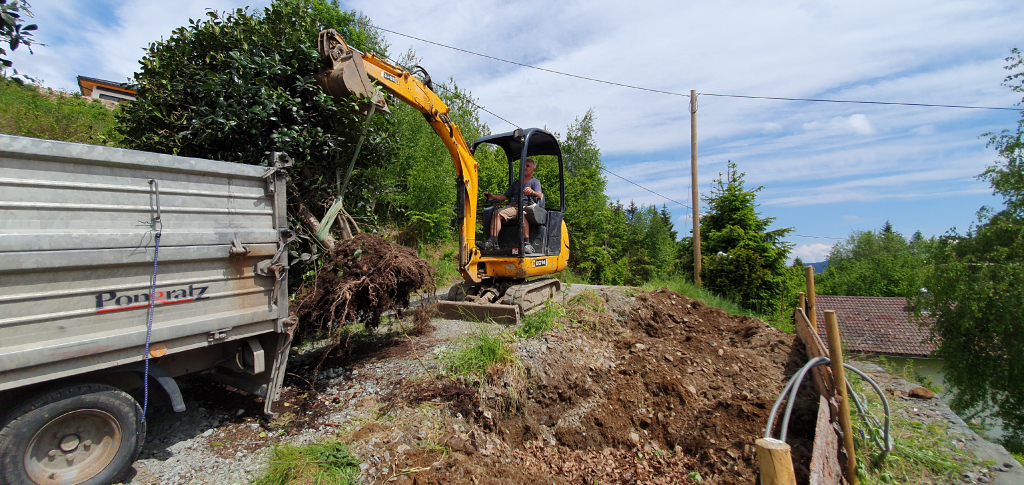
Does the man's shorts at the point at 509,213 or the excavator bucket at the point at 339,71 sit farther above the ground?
the excavator bucket at the point at 339,71

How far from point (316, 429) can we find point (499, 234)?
13.8 ft

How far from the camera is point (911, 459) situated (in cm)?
356

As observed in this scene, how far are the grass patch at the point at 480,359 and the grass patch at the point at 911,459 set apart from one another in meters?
2.96

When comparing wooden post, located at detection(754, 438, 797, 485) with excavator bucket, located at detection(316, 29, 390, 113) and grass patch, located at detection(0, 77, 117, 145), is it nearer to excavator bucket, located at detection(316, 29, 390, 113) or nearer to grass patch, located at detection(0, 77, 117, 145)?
excavator bucket, located at detection(316, 29, 390, 113)

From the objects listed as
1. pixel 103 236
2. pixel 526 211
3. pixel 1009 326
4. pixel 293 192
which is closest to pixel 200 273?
pixel 103 236

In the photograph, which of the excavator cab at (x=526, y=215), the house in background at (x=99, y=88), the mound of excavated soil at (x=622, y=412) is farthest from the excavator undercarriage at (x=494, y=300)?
the house in background at (x=99, y=88)

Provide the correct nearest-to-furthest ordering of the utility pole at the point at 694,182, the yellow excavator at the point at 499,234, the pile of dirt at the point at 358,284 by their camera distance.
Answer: the pile of dirt at the point at 358,284 → the yellow excavator at the point at 499,234 → the utility pole at the point at 694,182

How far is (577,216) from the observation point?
21406 mm

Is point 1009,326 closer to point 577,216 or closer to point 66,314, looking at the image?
point 577,216

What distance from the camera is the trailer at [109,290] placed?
96.8 inches

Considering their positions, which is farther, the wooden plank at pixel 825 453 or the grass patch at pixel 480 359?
the grass patch at pixel 480 359

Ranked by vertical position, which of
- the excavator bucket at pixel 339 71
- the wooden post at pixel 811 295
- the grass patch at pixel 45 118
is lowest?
the wooden post at pixel 811 295

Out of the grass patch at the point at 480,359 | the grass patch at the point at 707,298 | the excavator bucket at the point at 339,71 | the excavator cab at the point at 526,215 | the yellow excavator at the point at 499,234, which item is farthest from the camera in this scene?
the grass patch at the point at 707,298

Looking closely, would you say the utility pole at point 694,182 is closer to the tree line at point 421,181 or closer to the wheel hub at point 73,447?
the tree line at point 421,181
